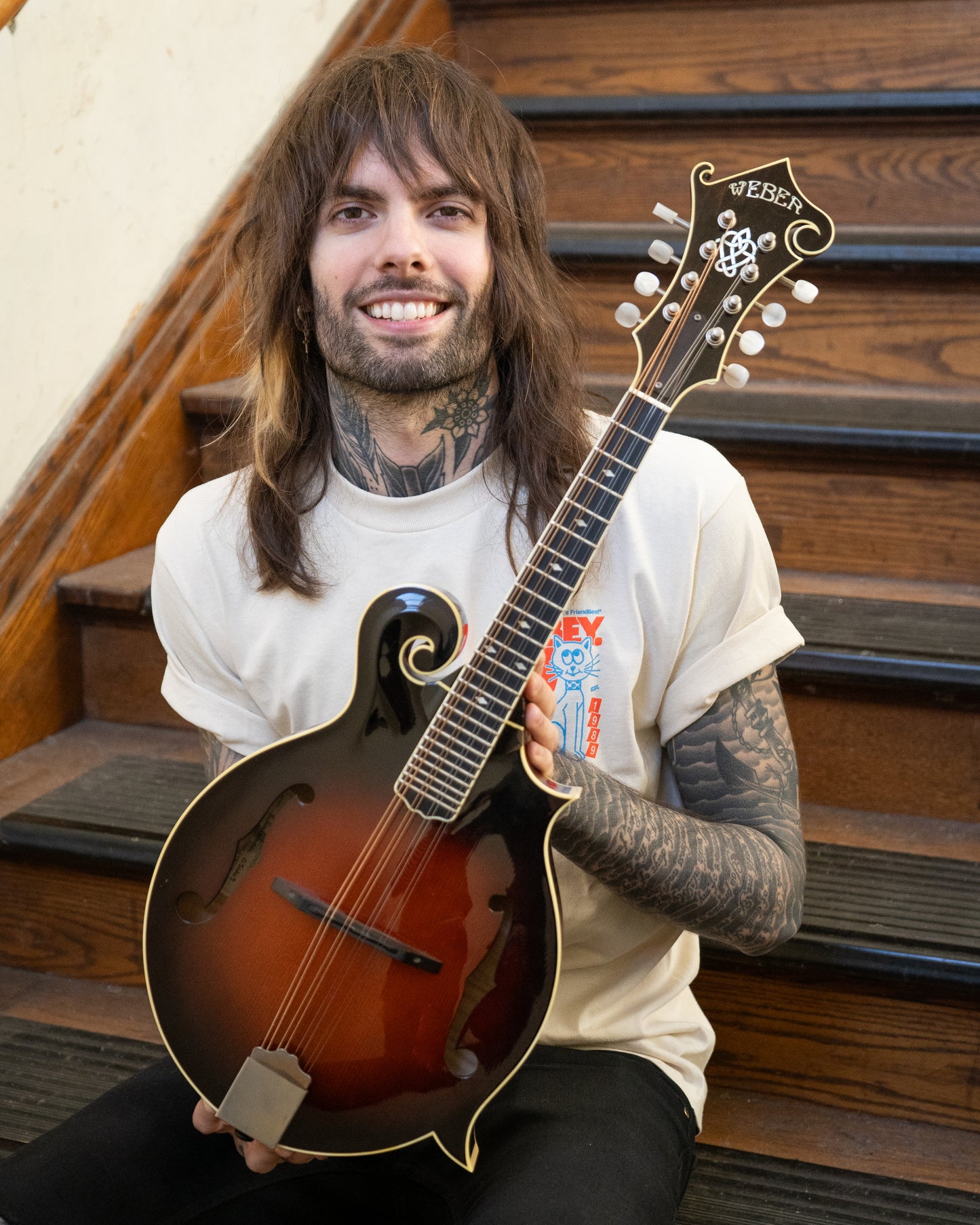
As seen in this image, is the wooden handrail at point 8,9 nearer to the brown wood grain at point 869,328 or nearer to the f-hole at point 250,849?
the brown wood grain at point 869,328

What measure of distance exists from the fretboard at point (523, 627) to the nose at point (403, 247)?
12.5 inches

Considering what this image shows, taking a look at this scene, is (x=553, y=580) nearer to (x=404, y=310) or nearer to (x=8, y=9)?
(x=404, y=310)

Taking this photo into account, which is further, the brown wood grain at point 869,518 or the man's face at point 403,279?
the brown wood grain at point 869,518

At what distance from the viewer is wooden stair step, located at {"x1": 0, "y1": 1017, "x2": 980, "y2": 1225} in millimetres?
1201

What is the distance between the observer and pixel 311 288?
1282 millimetres

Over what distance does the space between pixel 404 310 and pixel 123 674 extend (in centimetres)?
91

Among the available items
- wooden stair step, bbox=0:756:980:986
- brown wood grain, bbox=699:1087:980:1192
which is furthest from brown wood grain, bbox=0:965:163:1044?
brown wood grain, bbox=699:1087:980:1192

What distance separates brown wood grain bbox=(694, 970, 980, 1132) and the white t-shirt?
0.16 m

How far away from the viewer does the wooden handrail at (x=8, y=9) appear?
150 cm

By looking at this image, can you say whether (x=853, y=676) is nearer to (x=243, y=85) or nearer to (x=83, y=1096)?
(x=83, y=1096)

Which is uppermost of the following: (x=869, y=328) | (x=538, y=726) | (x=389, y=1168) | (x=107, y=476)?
(x=869, y=328)

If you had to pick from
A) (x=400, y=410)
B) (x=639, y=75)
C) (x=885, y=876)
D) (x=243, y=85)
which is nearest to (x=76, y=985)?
(x=400, y=410)

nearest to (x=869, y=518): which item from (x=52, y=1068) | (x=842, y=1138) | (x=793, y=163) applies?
(x=793, y=163)

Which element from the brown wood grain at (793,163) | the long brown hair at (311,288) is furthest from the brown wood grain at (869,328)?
the long brown hair at (311,288)
